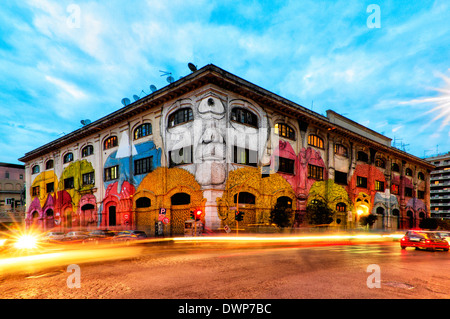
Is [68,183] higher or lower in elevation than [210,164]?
lower

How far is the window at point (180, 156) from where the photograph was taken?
23.9 m

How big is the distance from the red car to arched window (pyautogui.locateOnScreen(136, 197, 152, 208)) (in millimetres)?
21613

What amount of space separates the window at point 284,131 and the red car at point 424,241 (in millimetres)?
14701

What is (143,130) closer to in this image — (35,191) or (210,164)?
(210,164)

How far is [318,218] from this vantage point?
28.2 meters

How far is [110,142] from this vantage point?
→ 3216 cm

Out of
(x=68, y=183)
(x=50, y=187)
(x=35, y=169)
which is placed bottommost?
(x=50, y=187)

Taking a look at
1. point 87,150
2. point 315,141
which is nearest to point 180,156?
point 315,141

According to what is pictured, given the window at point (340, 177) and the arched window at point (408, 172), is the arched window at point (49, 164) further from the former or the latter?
the arched window at point (408, 172)

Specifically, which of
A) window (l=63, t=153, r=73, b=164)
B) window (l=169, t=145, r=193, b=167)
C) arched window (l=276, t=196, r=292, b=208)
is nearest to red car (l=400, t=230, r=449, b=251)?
arched window (l=276, t=196, r=292, b=208)

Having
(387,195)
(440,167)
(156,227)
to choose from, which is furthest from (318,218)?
(440,167)

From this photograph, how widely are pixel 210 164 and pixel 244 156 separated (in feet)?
12.5

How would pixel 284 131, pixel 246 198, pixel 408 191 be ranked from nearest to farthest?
pixel 246 198, pixel 284 131, pixel 408 191
